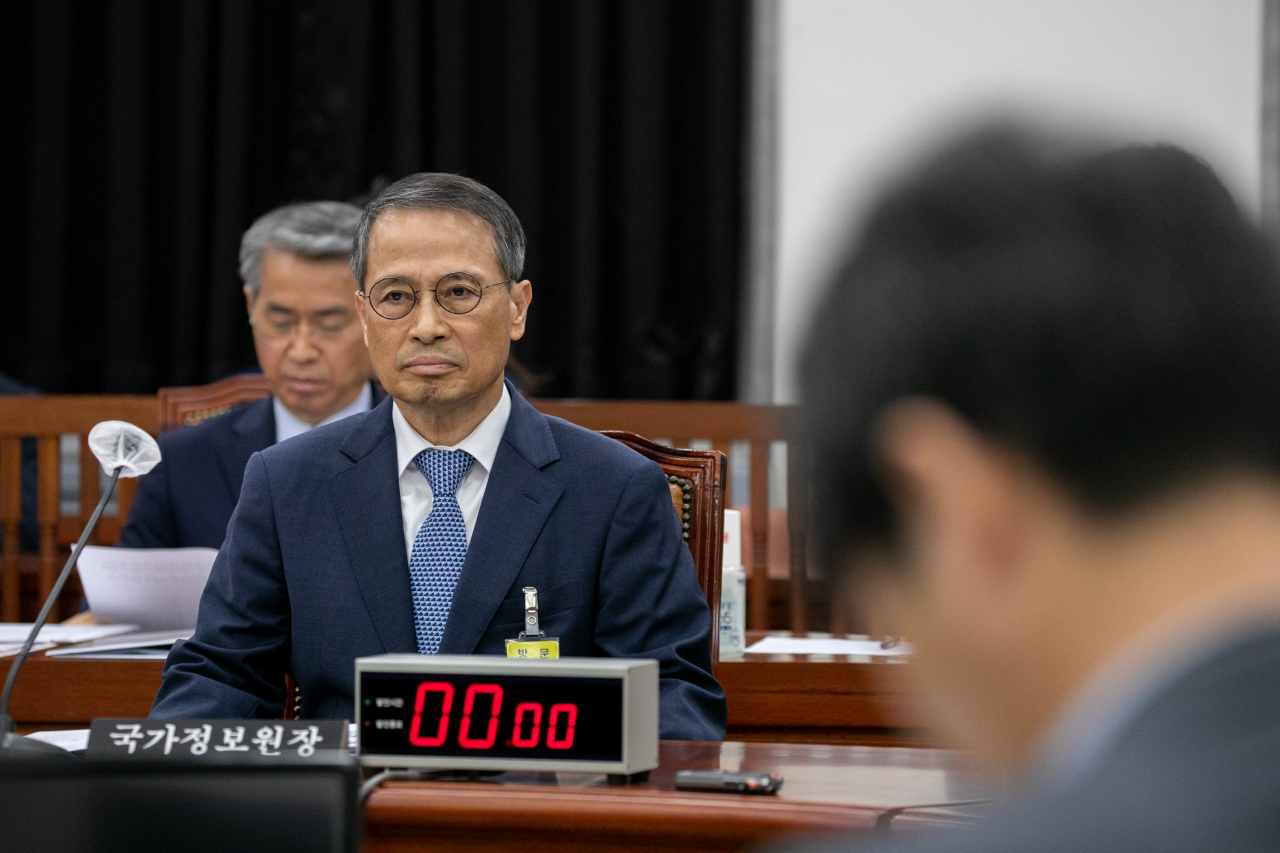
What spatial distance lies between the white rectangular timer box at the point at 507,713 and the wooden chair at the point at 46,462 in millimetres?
1984

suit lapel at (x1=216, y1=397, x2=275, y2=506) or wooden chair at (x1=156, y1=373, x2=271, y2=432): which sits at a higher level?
wooden chair at (x1=156, y1=373, x2=271, y2=432)

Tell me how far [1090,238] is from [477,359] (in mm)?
1410

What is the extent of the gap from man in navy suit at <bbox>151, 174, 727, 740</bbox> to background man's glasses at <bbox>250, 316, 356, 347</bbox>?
831mm

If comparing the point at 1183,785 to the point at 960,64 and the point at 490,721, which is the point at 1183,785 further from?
the point at 960,64

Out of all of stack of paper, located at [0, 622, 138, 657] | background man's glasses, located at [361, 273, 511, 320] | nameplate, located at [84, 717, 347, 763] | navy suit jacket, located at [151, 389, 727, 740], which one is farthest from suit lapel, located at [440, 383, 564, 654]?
stack of paper, located at [0, 622, 138, 657]

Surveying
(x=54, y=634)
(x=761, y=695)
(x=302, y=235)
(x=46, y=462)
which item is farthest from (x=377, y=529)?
(x=46, y=462)

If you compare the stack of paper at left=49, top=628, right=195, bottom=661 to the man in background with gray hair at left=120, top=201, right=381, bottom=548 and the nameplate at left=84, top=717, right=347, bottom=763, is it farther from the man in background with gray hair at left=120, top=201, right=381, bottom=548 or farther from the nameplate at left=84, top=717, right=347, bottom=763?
the nameplate at left=84, top=717, right=347, bottom=763

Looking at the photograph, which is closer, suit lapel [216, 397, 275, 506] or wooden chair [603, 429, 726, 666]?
wooden chair [603, 429, 726, 666]

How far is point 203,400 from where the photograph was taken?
2.93 metres

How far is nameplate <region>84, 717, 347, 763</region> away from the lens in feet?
4.03

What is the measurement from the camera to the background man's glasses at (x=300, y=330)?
2689 millimetres

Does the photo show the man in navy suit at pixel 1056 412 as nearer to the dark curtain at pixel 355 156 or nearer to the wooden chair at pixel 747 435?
the wooden chair at pixel 747 435

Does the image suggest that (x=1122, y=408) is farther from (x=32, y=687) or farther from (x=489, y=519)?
(x=32, y=687)

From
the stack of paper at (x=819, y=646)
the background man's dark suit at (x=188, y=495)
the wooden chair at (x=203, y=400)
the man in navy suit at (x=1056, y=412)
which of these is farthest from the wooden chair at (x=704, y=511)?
the man in navy suit at (x=1056, y=412)
